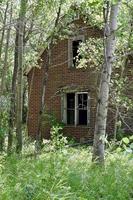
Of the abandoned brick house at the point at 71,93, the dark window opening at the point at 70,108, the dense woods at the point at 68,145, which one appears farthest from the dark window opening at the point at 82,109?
the dense woods at the point at 68,145

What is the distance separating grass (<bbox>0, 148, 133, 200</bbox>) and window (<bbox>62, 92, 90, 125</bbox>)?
13586mm

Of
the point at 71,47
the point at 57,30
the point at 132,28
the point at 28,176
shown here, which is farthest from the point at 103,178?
the point at 71,47

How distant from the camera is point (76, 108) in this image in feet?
73.2

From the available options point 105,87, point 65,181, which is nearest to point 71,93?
point 105,87

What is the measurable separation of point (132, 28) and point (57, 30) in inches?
107

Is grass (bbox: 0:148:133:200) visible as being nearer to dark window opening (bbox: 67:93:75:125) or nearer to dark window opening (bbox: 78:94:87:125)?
dark window opening (bbox: 78:94:87:125)

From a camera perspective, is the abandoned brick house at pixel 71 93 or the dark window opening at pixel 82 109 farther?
the dark window opening at pixel 82 109

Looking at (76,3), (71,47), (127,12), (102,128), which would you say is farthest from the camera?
→ (71,47)

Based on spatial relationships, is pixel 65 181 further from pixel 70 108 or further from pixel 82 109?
pixel 70 108

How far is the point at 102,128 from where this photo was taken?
32.1 feet

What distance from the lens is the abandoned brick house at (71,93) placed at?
2208 centimetres

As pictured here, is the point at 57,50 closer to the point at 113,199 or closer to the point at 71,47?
the point at 71,47

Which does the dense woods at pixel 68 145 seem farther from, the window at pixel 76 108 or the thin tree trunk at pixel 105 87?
the window at pixel 76 108

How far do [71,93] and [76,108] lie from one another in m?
1.02
